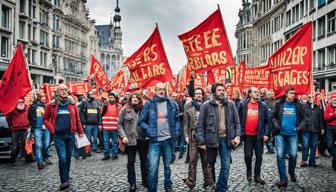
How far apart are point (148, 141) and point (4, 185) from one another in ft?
10.0

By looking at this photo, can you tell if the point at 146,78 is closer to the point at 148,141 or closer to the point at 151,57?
the point at 151,57

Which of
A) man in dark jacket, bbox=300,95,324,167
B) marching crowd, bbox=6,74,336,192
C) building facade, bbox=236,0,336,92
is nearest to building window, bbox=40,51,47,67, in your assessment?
building facade, bbox=236,0,336,92

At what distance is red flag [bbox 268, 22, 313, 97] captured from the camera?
9.33 m

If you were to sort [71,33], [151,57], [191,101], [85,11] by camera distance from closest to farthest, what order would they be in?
[191,101], [151,57], [71,33], [85,11]

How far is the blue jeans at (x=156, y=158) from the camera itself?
729 cm

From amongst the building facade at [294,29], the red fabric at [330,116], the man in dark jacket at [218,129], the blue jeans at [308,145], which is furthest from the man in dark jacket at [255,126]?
the building facade at [294,29]

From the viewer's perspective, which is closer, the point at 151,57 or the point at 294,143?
the point at 294,143

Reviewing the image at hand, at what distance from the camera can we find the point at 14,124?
11469 mm

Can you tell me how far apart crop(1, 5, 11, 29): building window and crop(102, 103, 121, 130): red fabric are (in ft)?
102

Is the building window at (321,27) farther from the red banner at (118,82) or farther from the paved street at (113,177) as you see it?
the paved street at (113,177)

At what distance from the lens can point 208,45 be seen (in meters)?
11.1

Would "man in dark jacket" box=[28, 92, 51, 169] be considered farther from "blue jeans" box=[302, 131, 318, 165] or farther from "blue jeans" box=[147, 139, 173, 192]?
"blue jeans" box=[302, 131, 318, 165]

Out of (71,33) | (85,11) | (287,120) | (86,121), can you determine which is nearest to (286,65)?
(287,120)

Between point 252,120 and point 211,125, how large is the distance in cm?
188
